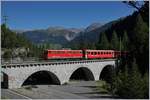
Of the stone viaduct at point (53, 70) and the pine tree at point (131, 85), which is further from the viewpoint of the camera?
the stone viaduct at point (53, 70)

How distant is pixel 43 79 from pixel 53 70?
1178 centimetres

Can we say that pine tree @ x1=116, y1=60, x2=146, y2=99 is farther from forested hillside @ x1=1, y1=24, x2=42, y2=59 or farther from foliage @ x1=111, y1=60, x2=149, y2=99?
forested hillside @ x1=1, y1=24, x2=42, y2=59

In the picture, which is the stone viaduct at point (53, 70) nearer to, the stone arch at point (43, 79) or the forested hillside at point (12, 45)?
the stone arch at point (43, 79)

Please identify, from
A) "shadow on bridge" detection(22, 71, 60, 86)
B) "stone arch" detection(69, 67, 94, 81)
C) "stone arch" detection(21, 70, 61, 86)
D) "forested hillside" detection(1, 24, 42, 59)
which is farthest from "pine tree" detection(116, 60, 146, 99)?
"forested hillside" detection(1, 24, 42, 59)

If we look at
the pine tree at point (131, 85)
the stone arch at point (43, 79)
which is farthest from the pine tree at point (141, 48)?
the stone arch at point (43, 79)

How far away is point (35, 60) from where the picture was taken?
62375 mm

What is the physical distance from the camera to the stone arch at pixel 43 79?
6706 cm

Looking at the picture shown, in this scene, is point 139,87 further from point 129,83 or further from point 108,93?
point 108,93

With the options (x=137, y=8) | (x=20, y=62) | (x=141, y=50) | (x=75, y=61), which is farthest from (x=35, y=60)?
(x=137, y=8)

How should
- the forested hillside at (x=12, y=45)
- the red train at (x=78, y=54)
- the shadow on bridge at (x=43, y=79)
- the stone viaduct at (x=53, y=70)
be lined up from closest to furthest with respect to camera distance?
1. the stone viaduct at (x=53, y=70)
2. the shadow on bridge at (x=43, y=79)
3. the red train at (x=78, y=54)
4. the forested hillside at (x=12, y=45)

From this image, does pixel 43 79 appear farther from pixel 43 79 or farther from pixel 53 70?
Result: pixel 53 70

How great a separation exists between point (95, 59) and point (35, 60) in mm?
23011

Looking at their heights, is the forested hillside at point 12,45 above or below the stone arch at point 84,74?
above

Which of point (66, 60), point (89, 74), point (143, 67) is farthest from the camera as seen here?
point (89, 74)
